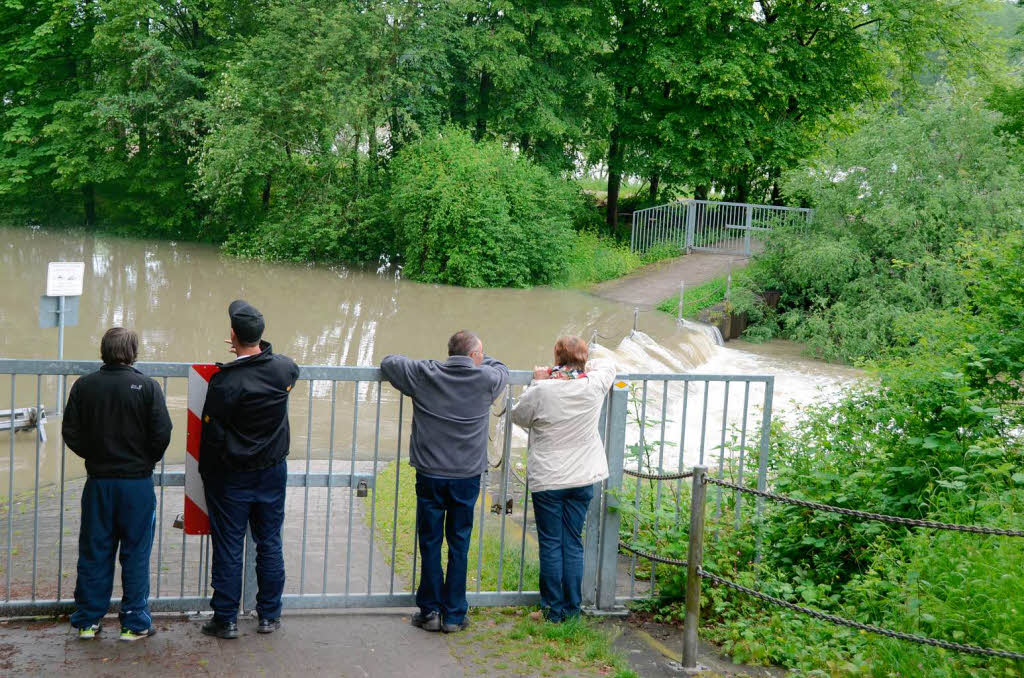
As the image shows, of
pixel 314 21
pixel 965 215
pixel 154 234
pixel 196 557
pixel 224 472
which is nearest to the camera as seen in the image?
pixel 224 472

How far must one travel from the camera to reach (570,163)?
111 ft

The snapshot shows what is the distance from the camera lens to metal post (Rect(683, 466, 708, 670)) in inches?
211

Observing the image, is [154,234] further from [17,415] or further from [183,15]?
[17,415]

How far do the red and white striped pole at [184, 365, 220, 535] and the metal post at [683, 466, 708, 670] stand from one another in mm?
2566

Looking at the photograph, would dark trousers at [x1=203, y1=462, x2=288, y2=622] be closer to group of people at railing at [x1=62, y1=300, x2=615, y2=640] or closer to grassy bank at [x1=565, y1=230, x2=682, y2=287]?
group of people at railing at [x1=62, y1=300, x2=615, y2=640]

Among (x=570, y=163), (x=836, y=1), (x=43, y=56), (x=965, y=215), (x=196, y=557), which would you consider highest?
(x=836, y=1)

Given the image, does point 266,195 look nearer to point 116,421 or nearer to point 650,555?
point 650,555

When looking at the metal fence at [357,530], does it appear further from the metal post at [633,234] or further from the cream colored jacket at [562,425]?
the metal post at [633,234]

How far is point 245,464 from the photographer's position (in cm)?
525

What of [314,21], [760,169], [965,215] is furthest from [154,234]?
[965,215]

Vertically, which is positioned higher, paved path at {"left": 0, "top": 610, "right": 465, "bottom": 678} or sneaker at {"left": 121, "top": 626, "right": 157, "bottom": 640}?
sneaker at {"left": 121, "top": 626, "right": 157, "bottom": 640}

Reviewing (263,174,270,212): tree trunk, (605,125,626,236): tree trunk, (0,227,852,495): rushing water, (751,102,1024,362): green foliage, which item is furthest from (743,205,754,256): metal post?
(263,174,270,212): tree trunk

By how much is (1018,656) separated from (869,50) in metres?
32.0

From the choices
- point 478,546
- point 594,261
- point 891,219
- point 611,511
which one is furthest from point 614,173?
point 611,511
